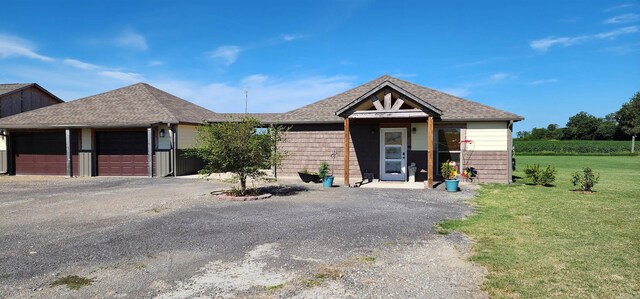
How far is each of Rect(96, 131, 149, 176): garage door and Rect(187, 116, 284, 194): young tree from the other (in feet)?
28.0

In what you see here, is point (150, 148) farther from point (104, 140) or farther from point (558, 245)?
point (558, 245)

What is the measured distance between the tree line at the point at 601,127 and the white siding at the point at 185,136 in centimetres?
7417

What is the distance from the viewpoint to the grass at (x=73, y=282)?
432cm

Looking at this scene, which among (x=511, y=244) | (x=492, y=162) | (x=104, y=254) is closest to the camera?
(x=104, y=254)

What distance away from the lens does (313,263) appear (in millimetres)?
5102

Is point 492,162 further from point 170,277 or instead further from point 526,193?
point 170,277

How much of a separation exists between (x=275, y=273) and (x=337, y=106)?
1327 centimetres

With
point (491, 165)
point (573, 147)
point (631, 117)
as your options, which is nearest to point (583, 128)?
point (631, 117)

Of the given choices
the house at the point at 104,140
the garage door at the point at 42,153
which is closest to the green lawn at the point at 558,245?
the house at the point at 104,140

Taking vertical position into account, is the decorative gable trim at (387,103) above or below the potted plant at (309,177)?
above

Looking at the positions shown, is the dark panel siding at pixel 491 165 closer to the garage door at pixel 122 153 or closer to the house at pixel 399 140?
the house at pixel 399 140

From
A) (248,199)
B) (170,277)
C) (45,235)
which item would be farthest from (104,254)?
(248,199)

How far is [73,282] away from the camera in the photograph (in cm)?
441

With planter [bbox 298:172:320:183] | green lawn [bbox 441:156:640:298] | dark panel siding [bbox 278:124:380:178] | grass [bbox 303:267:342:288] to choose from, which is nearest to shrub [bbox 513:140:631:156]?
dark panel siding [bbox 278:124:380:178]
